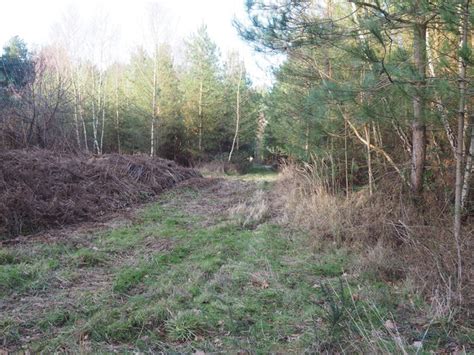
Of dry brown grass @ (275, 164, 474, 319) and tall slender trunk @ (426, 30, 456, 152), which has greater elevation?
tall slender trunk @ (426, 30, 456, 152)

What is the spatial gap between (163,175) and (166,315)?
9.37 metres

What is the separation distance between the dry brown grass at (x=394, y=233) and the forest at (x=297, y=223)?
0.03 metres

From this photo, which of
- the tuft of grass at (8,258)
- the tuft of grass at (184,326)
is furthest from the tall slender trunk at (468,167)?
the tuft of grass at (8,258)

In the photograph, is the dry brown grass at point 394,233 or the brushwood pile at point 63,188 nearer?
the dry brown grass at point 394,233

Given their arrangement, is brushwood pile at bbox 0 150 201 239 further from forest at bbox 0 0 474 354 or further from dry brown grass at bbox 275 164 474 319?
dry brown grass at bbox 275 164 474 319

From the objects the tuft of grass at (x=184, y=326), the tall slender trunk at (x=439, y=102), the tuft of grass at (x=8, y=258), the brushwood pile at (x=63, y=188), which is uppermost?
the tall slender trunk at (x=439, y=102)

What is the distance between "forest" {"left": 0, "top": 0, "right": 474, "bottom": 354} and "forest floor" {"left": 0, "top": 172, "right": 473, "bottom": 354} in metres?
0.02

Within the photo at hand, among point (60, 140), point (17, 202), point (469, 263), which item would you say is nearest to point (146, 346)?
point (469, 263)

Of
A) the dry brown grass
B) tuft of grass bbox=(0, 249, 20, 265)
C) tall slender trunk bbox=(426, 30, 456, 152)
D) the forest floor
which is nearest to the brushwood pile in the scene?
the forest floor

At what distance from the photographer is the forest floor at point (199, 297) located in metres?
3.09

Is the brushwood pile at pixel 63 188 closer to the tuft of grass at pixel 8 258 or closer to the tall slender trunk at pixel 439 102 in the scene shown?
the tuft of grass at pixel 8 258

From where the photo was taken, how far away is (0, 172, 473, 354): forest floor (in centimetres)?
309

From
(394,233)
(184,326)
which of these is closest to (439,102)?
(394,233)

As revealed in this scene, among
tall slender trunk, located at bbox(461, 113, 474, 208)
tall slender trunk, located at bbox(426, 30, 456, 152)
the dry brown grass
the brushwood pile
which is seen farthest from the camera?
the brushwood pile
